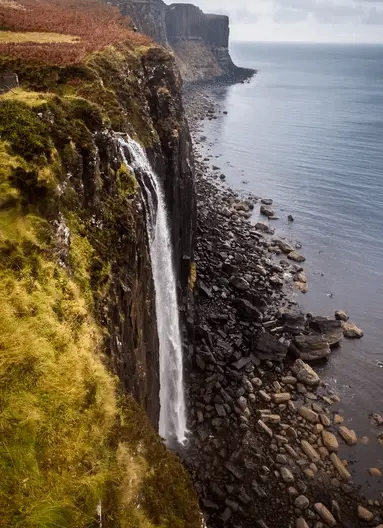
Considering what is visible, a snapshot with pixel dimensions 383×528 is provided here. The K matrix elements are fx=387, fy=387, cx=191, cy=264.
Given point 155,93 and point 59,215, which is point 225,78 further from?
point 59,215

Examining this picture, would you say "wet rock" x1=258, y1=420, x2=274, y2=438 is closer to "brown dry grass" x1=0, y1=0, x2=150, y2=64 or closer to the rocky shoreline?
the rocky shoreline

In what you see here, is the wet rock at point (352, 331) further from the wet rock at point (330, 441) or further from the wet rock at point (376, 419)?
the wet rock at point (330, 441)

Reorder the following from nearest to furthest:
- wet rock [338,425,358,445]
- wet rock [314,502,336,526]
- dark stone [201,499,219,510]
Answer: dark stone [201,499,219,510], wet rock [314,502,336,526], wet rock [338,425,358,445]

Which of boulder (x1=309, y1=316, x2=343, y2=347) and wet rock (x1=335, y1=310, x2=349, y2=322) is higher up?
boulder (x1=309, y1=316, x2=343, y2=347)

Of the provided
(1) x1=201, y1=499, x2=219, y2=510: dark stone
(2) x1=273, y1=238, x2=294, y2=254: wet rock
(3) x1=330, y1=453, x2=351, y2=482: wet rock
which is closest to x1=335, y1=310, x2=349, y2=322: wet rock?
(2) x1=273, y1=238, x2=294, y2=254: wet rock

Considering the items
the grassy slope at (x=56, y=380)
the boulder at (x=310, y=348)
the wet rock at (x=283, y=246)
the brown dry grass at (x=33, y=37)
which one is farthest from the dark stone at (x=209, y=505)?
the wet rock at (x=283, y=246)

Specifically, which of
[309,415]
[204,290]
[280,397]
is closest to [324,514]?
[309,415]


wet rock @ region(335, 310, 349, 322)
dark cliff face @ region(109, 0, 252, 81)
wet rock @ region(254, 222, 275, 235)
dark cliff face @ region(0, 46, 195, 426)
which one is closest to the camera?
dark cliff face @ region(0, 46, 195, 426)
